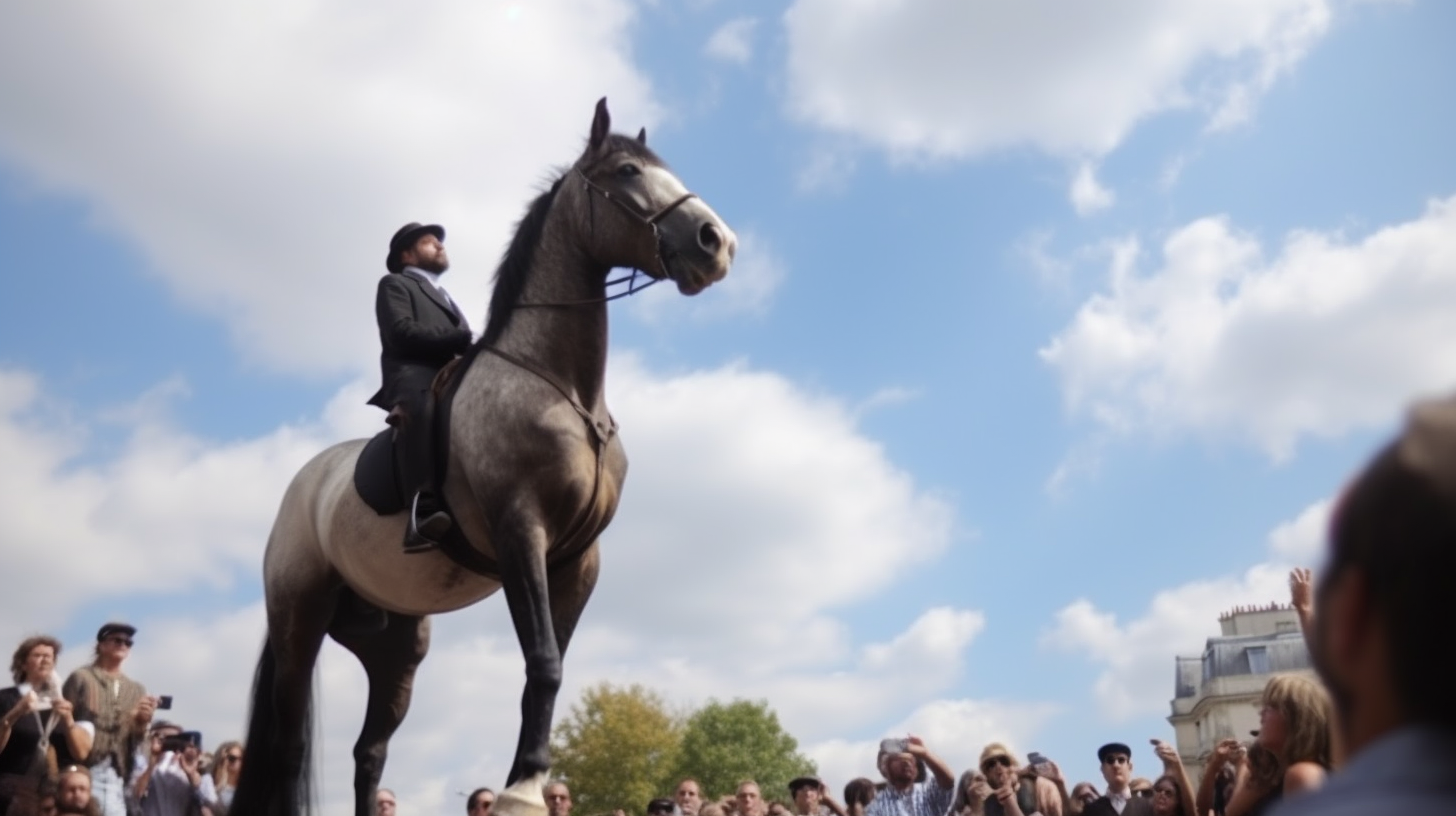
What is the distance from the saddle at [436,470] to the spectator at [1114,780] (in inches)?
219

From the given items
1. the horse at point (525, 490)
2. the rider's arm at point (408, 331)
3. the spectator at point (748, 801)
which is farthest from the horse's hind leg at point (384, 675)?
the spectator at point (748, 801)

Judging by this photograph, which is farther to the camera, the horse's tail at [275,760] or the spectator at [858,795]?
the spectator at [858,795]

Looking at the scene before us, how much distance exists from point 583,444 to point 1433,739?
6.35 m

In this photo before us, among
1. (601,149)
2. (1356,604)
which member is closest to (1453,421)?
(1356,604)

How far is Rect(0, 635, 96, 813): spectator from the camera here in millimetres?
9750

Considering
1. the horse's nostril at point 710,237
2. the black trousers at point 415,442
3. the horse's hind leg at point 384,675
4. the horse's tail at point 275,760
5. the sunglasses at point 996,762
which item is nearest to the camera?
the horse's nostril at point 710,237

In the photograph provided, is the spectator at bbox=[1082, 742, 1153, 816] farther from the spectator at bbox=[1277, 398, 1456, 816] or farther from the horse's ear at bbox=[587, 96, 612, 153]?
the spectator at bbox=[1277, 398, 1456, 816]

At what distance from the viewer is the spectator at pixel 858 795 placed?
12757mm

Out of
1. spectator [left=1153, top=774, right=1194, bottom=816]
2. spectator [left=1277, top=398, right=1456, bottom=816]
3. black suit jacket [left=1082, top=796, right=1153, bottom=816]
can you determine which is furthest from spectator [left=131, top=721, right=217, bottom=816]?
spectator [left=1277, top=398, right=1456, bottom=816]

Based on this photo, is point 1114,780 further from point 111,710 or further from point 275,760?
point 111,710

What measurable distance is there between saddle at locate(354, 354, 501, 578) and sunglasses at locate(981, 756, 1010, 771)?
4214mm

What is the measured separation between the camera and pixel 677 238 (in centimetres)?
752

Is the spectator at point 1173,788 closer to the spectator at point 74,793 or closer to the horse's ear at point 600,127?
the horse's ear at point 600,127

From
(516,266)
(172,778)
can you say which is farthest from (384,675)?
(172,778)
